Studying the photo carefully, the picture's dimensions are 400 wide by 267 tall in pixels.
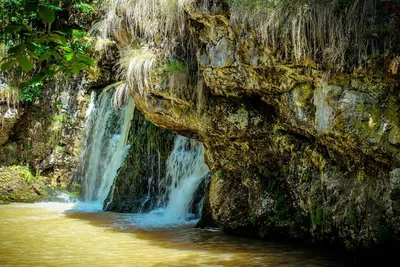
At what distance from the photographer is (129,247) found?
6.66 m

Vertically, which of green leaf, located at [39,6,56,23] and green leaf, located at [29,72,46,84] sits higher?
green leaf, located at [39,6,56,23]

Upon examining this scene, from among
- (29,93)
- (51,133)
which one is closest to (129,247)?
(51,133)

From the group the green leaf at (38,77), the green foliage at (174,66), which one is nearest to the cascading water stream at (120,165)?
the green foliage at (174,66)

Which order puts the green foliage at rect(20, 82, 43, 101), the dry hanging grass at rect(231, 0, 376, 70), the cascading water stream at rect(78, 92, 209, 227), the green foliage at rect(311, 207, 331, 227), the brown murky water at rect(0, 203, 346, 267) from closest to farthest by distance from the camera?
the dry hanging grass at rect(231, 0, 376, 70)
the brown murky water at rect(0, 203, 346, 267)
the green foliage at rect(311, 207, 331, 227)
the cascading water stream at rect(78, 92, 209, 227)
the green foliage at rect(20, 82, 43, 101)

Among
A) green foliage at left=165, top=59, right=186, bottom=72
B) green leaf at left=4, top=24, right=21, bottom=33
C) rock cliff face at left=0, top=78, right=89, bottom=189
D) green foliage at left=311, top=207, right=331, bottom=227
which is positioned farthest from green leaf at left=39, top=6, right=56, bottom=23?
rock cliff face at left=0, top=78, right=89, bottom=189

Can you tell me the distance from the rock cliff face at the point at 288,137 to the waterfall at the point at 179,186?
1.75 meters

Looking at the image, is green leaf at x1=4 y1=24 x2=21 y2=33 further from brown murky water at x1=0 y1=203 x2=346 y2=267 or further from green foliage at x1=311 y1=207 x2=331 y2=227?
green foliage at x1=311 y1=207 x2=331 y2=227

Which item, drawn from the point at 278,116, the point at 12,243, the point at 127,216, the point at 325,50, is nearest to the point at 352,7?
the point at 325,50

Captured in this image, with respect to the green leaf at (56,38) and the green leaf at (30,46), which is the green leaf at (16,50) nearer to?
the green leaf at (30,46)

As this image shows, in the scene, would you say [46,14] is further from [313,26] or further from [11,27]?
[313,26]

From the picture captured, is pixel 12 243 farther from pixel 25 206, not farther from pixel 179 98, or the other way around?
pixel 25 206

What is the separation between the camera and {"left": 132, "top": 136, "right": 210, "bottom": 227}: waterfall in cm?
984

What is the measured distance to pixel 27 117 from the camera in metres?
15.1

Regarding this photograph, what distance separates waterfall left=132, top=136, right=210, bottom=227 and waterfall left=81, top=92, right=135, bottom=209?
2115mm
